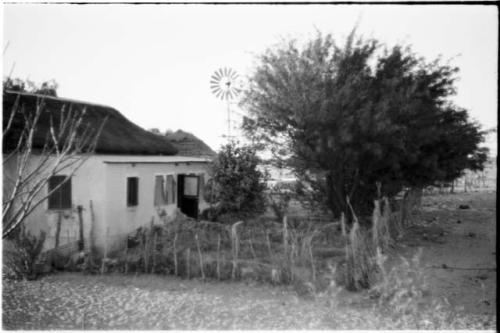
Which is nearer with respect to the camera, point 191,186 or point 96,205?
point 96,205

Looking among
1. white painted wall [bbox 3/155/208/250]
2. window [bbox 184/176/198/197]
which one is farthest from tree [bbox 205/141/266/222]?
white painted wall [bbox 3/155/208/250]

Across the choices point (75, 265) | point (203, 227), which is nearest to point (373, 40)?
point (203, 227)

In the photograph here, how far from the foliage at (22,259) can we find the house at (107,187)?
778 mm

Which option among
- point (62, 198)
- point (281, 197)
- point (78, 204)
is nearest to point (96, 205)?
point (78, 204)

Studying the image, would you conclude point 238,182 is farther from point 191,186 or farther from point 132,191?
point 132,191

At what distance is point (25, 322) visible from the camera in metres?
5.75

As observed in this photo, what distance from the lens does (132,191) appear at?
11719mm

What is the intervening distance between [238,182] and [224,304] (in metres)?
6.93

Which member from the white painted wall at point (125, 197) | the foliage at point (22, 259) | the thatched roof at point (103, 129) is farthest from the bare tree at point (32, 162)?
the white painted wall at point (125, 197)

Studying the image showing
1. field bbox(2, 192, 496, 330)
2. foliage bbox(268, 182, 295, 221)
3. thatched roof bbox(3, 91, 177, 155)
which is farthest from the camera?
foliage bbox(268, 182, 295, 221)

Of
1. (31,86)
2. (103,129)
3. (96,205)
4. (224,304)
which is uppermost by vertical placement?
(31,86)

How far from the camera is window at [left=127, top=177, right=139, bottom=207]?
38.0ft

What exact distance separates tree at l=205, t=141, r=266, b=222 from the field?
5387 millimetres

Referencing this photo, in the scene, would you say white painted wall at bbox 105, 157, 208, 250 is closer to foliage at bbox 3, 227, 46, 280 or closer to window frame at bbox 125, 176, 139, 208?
window frame at bbox 125, 176, 139, 208
